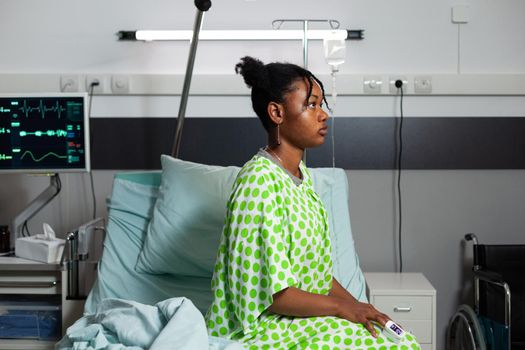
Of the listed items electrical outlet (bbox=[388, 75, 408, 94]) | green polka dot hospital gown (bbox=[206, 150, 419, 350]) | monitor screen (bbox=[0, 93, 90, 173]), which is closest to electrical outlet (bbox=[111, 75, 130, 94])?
monitor screen (bbox=[0, 93, 90, 173])

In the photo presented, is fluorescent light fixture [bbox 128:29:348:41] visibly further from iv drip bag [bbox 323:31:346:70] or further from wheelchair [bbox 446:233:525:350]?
wheelchair [bbox 446:233:525:350]

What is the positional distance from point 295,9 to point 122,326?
2.02 m

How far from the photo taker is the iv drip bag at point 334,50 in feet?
9.76

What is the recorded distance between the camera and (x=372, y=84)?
11.0 ft

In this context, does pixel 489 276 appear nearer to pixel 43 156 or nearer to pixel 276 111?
pixel 276 111

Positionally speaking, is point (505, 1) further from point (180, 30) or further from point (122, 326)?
point (122, 326)

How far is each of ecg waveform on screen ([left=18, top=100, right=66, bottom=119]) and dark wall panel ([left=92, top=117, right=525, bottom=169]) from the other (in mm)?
510

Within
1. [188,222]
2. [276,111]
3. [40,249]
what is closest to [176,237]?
[188,222]

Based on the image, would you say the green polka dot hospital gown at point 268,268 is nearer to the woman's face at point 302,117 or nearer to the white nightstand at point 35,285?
the woman's face at point 302,117

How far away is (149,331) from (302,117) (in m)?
0.71

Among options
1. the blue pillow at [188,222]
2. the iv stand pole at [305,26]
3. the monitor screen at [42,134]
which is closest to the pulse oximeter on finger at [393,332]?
the blue pillow at [188,222]

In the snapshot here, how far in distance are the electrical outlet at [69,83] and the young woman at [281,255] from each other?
1583 millimetres

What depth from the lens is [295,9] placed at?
3398mm

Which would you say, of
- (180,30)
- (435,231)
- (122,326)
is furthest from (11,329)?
(435,231)
